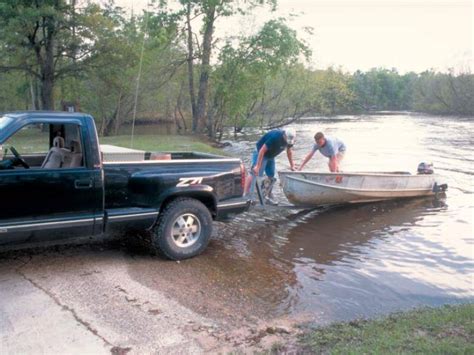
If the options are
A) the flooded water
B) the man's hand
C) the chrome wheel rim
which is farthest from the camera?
the man's hand

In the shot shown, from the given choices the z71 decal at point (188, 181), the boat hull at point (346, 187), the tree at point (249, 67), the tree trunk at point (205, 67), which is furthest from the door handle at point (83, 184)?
the tree trunk at point (205, 67)

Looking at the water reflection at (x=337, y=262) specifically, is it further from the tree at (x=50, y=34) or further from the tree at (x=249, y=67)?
the tree at (x=249, y=67)

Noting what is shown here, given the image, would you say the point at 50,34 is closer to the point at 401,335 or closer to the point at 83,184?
the point at 83,184

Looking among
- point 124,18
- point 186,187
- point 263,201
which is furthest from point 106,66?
point 186,187

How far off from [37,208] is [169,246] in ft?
5.66

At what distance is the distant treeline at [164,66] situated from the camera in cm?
2348

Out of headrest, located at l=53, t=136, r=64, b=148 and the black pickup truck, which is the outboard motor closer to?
the black pickup truck

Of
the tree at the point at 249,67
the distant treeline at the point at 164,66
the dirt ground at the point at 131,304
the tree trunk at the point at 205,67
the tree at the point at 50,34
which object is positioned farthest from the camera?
the tree trunk at the point at 205,67

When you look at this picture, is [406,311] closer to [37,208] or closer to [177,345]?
[177,345]

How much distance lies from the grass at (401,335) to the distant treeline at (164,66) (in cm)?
1463

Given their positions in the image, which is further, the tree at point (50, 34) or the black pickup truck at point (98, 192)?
the tree at point (50, 34)

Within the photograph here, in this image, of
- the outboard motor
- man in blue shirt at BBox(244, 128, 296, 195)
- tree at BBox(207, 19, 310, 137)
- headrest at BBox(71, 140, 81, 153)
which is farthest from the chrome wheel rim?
tree at BBox(207, 19, 310, 137)

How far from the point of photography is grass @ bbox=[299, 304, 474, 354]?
4000 mm

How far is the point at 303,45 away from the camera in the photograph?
27.7 m
